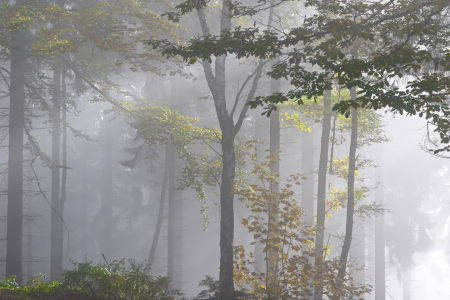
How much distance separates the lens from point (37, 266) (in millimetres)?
36062

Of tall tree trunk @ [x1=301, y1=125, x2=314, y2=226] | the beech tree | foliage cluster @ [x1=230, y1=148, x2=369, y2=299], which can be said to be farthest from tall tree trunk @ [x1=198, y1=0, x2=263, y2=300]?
tall tree trunk @ [x1=301, y1=125, x2=314, y2=226]

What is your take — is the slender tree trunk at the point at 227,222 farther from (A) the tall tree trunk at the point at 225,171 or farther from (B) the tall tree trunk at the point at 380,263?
(B) the tall tree trunk at the point at 380,263

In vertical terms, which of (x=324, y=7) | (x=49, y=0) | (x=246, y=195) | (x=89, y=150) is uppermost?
(x=49, y=0)

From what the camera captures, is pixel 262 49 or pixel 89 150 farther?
pixel 89 150

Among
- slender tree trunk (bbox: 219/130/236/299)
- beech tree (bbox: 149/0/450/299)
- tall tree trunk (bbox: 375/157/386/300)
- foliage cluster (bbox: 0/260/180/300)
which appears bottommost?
tall tree trunk (bbox: 375/157/386/300)

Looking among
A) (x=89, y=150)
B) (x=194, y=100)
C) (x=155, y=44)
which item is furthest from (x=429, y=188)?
(x=155, y=44)

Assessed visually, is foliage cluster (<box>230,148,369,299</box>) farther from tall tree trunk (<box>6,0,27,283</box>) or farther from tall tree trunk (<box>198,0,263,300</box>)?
tall tree trunk (<box>6,0,27,283</box>)

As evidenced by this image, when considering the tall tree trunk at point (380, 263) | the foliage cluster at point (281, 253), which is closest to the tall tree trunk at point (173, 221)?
the foliage cluster at point (281, 253)

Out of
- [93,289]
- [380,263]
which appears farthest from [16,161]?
[380,263]

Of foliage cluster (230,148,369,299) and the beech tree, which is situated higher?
the beech tree

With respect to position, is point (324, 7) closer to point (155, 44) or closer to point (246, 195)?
point (155, 44)

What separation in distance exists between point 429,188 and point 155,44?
3601 cm

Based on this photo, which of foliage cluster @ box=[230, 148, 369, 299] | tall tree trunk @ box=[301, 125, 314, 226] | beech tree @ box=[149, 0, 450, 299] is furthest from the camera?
tall tree trunk @ box=[301, 125, 314, 226]

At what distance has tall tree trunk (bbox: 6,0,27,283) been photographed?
45.9 feet
